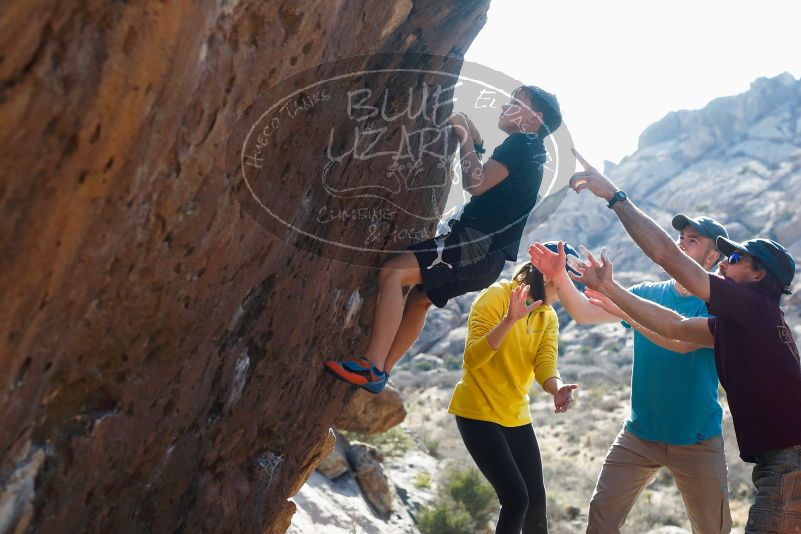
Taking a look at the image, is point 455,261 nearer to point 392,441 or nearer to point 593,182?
point 593,182

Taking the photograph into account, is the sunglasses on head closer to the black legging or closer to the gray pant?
the gray pant

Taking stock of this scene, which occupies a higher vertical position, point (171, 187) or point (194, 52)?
point (194, 52)

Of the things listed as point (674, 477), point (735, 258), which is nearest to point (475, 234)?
point (735, 258)

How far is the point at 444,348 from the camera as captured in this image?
39906mm

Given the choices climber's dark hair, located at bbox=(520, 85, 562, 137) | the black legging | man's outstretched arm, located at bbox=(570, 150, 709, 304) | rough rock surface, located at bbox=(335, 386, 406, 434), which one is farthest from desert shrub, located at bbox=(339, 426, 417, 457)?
man's outstretched arm, located at bbox=(570, 150, 709, 304)

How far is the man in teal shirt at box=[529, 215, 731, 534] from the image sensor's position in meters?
4.79

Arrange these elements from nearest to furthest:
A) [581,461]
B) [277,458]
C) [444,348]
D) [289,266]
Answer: [289,266], [277,458], [581,461], [444,348]

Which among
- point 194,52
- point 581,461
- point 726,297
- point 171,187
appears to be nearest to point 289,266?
point 171,187

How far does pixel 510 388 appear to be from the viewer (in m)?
5.17

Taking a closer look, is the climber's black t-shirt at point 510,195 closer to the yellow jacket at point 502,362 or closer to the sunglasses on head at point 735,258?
the yellow jacket at point 502,362

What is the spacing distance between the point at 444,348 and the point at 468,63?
35162mm

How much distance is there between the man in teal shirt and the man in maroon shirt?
71 cm

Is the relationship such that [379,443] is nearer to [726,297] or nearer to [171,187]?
[726,297]

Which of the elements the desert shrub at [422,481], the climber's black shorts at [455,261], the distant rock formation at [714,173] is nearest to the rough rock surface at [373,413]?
the desert shrub at [422,481]
